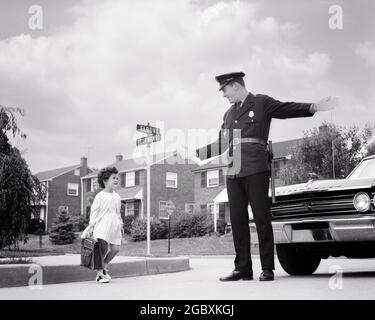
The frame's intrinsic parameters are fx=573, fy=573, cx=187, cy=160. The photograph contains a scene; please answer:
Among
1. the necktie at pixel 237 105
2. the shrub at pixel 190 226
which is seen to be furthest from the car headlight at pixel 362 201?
the shrub at pixel 190 226

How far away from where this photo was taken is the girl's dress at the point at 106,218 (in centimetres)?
676

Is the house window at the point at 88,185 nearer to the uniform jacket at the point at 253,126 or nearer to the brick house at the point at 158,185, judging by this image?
the brick house at the point at 158,185

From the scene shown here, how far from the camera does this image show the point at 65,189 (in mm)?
Answer: 58281

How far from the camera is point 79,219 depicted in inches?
1902

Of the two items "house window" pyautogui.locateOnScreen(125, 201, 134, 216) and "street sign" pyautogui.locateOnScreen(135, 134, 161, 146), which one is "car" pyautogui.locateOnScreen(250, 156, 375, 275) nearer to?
"street sign" pyautogui.locateOnScreen(135, 134, 161, 146)

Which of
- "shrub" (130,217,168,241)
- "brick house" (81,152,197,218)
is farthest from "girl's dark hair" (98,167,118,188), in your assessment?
"brick house" (81,152,197,218)

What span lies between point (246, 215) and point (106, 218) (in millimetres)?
1915

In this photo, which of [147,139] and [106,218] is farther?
[147,139]

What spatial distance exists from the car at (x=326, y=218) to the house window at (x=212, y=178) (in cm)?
3618

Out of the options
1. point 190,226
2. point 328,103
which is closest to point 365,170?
point 328,103

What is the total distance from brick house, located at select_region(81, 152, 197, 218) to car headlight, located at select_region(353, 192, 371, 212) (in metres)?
41.2

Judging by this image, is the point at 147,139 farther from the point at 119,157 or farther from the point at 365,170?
the point at 119,157

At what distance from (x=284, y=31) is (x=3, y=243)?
5748mm

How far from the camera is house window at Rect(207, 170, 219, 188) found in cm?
4284
